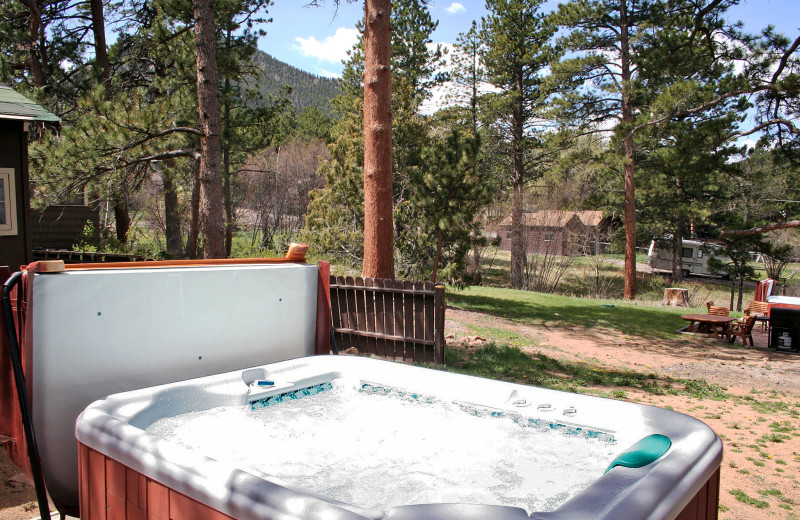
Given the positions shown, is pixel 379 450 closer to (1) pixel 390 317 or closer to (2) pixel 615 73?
(1) pixel 390 317

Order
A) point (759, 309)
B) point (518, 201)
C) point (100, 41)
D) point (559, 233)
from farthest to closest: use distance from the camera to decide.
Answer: point (518, 201)
point (559, 233)
point (100, 41)
point (759, 309)

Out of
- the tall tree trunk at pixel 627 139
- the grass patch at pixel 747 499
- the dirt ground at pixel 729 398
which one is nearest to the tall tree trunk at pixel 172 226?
the dirt ground at pixel 729 398

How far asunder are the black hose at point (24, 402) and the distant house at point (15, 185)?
16.1 ft

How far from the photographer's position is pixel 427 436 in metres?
3.25

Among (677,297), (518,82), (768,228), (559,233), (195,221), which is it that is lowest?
(677,297)

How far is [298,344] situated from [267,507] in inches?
94.7

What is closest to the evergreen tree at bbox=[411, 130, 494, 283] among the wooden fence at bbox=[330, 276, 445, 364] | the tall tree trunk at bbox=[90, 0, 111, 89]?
the wooden fence at bbox=[330, 276, 445, 364]

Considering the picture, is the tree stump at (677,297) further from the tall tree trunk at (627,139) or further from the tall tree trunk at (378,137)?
the tall tree trunk at (378,137)

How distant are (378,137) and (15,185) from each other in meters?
4.63

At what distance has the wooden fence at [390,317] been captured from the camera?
5.50m

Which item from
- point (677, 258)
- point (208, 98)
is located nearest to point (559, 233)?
point (677, 258)

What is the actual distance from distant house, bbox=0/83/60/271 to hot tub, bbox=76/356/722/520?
5171 mm

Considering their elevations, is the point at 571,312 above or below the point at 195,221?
below

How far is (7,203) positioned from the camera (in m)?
6.89
